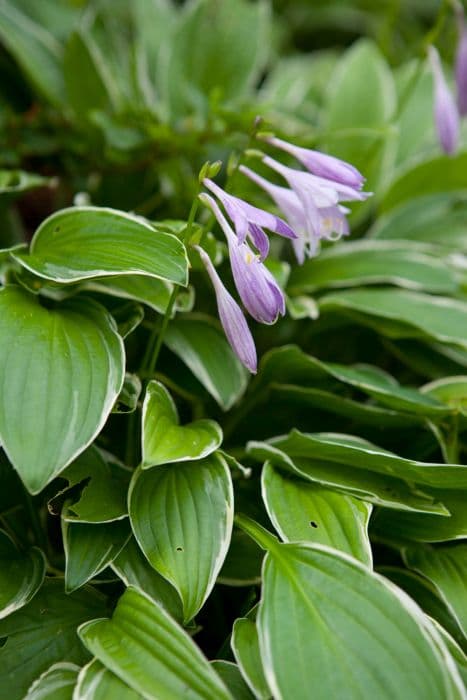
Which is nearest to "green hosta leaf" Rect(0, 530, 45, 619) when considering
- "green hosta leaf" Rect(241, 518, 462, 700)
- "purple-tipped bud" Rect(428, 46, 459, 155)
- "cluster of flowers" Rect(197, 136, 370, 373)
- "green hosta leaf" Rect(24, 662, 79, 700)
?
"green hosta leaf" Rect(24, 662, 79, 700)

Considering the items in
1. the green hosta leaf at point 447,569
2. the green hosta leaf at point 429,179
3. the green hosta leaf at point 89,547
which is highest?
the green hosta leaf at point 429,179

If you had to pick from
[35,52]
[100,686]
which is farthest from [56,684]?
[35,52]

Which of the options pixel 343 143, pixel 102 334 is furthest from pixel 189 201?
pixel 102 334

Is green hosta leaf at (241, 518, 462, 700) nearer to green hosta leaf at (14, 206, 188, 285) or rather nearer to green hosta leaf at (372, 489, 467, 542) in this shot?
green hosta leaf at (372, 489, 467, 542)

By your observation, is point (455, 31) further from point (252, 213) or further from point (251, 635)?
point (251, 635)

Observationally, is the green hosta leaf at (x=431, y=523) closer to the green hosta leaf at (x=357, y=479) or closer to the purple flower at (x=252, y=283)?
the green hosta leaf at (x=357, y=479)

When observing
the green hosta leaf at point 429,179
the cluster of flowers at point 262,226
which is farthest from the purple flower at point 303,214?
the green hosta leaf at point 429,179
